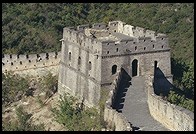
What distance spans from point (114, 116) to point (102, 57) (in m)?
5.31

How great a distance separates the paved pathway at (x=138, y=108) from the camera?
3316 cm

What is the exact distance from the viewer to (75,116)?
119 feet

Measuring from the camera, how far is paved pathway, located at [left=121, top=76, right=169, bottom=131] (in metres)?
33.2

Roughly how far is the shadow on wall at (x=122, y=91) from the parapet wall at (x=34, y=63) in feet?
30.2

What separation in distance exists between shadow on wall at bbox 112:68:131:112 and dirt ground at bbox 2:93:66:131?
14.1ft

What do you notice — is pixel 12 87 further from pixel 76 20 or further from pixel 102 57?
pixel 76 20

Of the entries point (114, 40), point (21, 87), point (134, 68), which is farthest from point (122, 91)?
point (21, 87)

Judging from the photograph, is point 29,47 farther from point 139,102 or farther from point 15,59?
point 139,102

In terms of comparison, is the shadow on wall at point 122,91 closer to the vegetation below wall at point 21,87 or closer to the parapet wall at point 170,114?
the parapet wall at point 170,114

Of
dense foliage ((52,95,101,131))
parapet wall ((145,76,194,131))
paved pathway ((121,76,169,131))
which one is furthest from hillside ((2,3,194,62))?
parapet wall ((145,76,194,131))

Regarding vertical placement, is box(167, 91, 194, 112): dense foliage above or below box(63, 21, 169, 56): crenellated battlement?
below

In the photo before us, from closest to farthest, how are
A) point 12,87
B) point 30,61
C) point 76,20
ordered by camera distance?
1. point 12,87
2. point 30,61
3. point 76,20

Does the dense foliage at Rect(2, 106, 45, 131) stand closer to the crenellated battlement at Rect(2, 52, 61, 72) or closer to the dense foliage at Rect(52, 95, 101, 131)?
the dense foliage at Rect(52, 95, 101, 131)

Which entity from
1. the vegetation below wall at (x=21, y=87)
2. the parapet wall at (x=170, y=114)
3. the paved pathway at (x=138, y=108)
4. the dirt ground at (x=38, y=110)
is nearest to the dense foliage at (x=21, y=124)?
the dirt ground at (x=38, y=110)
